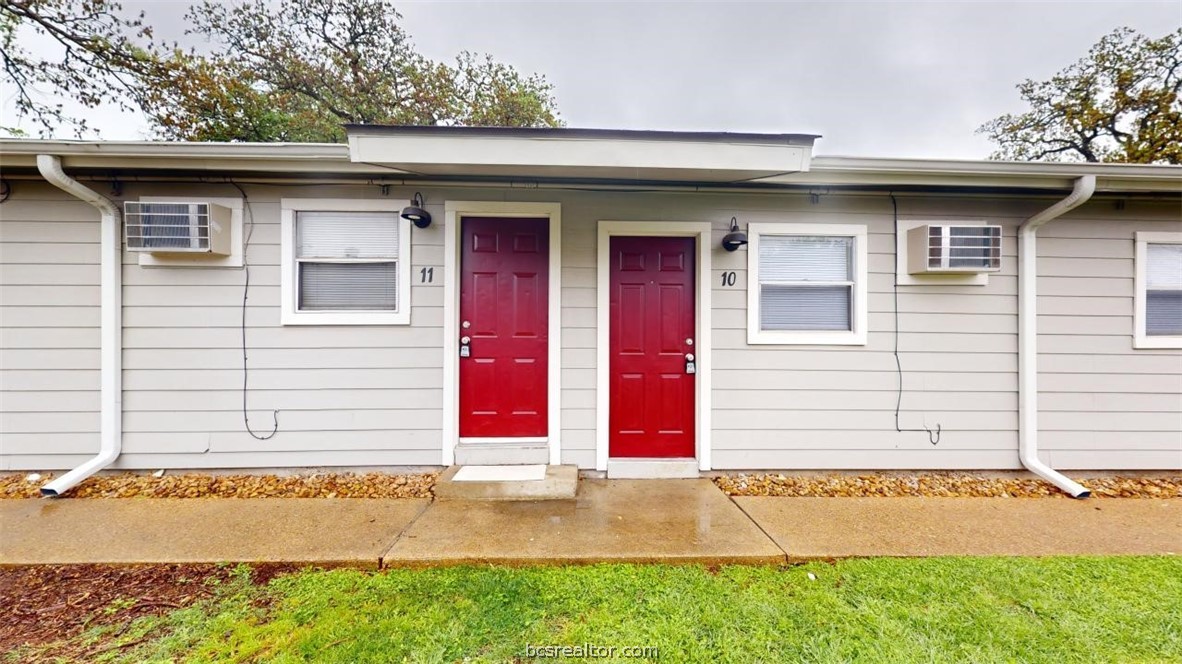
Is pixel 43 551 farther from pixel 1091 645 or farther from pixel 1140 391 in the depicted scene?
pixel 1140 391

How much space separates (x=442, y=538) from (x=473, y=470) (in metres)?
0.86

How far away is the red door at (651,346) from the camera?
3373mm

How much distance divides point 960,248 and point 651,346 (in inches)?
97.9

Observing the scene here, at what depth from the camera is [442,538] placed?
2.29 meters

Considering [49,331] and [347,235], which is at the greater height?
[347,235]

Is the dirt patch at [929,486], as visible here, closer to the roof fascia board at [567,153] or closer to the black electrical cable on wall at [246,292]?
the roof fascia board at [567,153]

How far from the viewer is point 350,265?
3.24 m

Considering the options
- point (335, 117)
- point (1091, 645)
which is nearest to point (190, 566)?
point (1091, 645)

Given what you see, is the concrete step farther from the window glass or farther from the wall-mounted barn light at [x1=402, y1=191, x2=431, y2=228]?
the wall-mounted barn light at [x1=402, y1=191, x2=431, y2=228]

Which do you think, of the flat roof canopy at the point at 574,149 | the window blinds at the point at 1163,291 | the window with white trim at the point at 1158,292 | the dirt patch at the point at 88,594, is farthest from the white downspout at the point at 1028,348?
the dirt patch at the point at 88,594

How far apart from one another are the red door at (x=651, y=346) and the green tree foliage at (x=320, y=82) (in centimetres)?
652

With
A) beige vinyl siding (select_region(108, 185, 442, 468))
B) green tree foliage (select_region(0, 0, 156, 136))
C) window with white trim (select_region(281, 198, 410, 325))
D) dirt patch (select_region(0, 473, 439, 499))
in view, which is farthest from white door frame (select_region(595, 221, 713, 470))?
green tree foliage (select_region(0, 0, 156, 136))

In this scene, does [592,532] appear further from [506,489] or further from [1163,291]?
[1163,291]

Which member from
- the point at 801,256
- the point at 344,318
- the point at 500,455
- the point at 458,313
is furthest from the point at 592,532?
the point at 801,256
